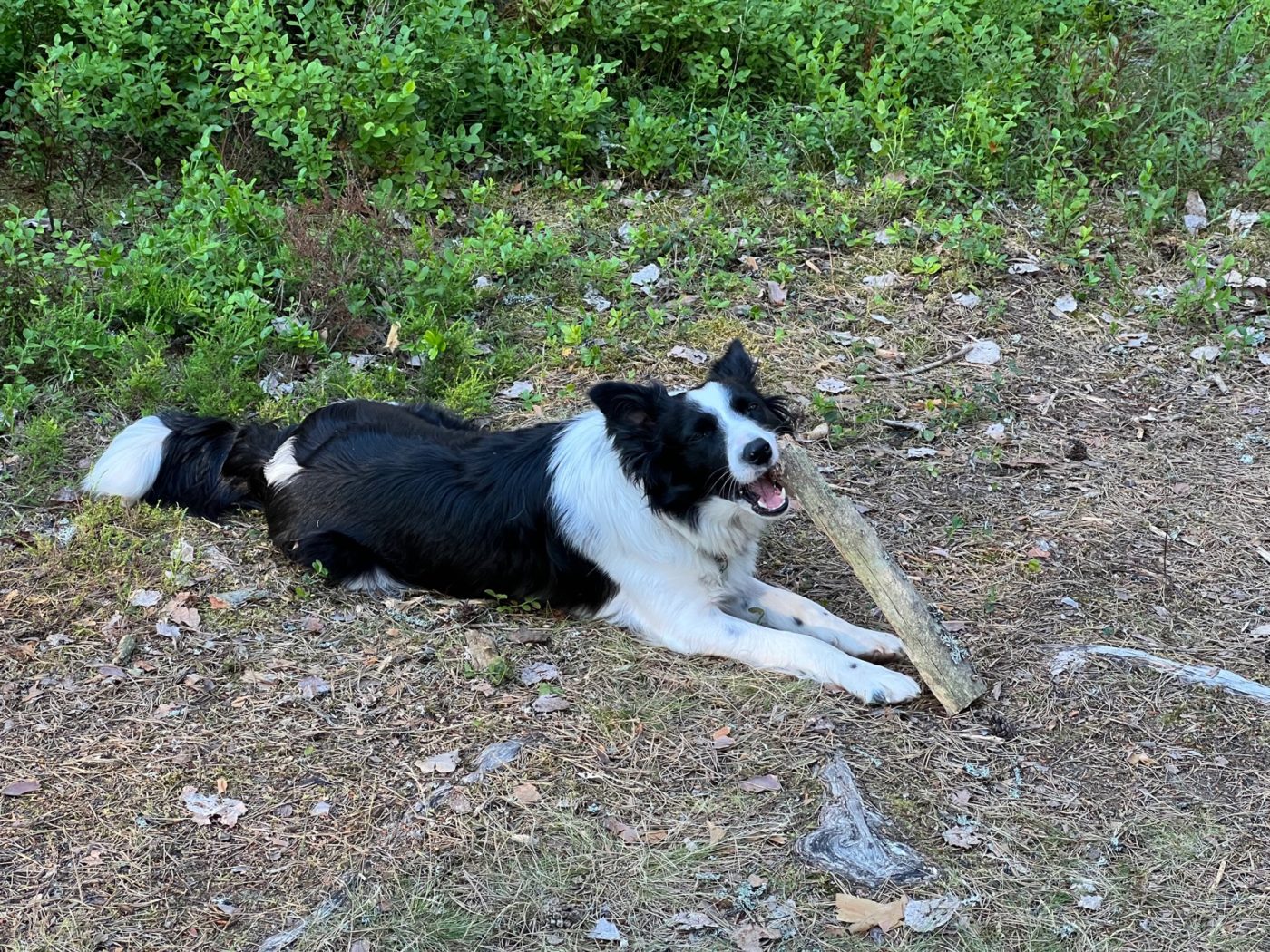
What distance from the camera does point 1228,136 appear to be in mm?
8438

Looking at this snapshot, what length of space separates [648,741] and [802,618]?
104 centimetres

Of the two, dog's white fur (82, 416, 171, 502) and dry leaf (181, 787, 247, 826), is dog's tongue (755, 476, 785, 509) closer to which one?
dry leaf (181, 787, 247, 826)

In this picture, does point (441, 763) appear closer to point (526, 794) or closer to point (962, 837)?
point (526, 794)

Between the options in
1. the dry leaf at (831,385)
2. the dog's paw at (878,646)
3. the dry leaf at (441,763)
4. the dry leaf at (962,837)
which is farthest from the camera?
the dry leaf at (831,385)

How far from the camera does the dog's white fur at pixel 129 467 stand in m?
5.65

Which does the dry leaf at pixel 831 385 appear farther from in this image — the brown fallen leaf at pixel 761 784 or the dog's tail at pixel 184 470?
the brown fallen leaf at pixel 761 784

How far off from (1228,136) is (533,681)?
6519mm

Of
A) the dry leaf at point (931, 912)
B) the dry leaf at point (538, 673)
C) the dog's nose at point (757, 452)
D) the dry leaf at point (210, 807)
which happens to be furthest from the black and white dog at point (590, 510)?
the dry leaf at point (210, 807)

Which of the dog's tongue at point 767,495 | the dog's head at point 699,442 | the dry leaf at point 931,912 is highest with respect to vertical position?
the dog's head at point 699,442

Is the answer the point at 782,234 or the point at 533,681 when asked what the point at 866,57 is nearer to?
the point at 782,234

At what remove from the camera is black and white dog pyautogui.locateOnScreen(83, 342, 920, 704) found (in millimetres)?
4840

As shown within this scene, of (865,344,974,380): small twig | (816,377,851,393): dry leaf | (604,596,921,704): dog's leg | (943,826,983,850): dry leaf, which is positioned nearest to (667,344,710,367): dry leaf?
(816,377,851,393): dry leaf

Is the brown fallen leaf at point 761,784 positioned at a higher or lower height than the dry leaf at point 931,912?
higher

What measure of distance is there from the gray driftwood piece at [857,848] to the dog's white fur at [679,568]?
92cm
